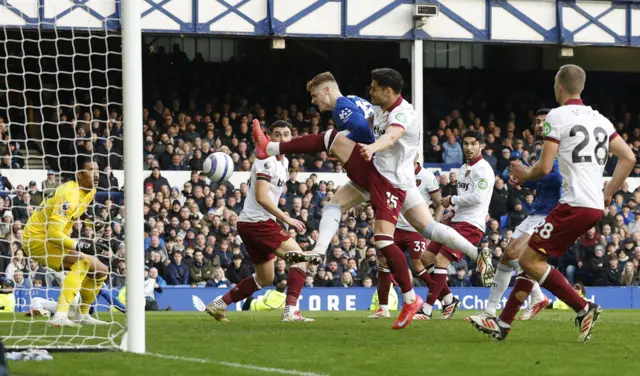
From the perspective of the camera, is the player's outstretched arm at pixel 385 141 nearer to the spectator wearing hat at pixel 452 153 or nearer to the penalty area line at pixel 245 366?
the penalty area line at pixel 245 366

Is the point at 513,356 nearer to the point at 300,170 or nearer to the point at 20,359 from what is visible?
the point at 20,359

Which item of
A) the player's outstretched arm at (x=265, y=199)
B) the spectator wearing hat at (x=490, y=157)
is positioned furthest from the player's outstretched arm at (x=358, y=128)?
the spectator wearing hat at (x=490, y=157)

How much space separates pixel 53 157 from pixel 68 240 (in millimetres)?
1419

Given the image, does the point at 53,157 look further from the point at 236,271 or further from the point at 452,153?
the point at 452,153

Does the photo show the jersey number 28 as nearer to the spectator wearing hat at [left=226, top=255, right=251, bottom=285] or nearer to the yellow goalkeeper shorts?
the yellow goalkeeper shorts

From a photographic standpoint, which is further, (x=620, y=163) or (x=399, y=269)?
(x=399, y=269)

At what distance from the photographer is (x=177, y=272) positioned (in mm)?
23031

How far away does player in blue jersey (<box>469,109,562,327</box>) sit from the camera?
12.7 m

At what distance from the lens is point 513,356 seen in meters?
9.14

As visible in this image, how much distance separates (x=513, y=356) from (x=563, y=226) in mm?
1493

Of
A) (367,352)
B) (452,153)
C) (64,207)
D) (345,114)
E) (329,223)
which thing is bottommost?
(367,352)

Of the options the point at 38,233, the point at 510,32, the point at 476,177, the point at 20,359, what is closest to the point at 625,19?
the point at 510,32

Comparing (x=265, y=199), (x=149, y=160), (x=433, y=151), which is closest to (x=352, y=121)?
(x=265, y=199)

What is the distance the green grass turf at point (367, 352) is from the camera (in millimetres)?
8172
